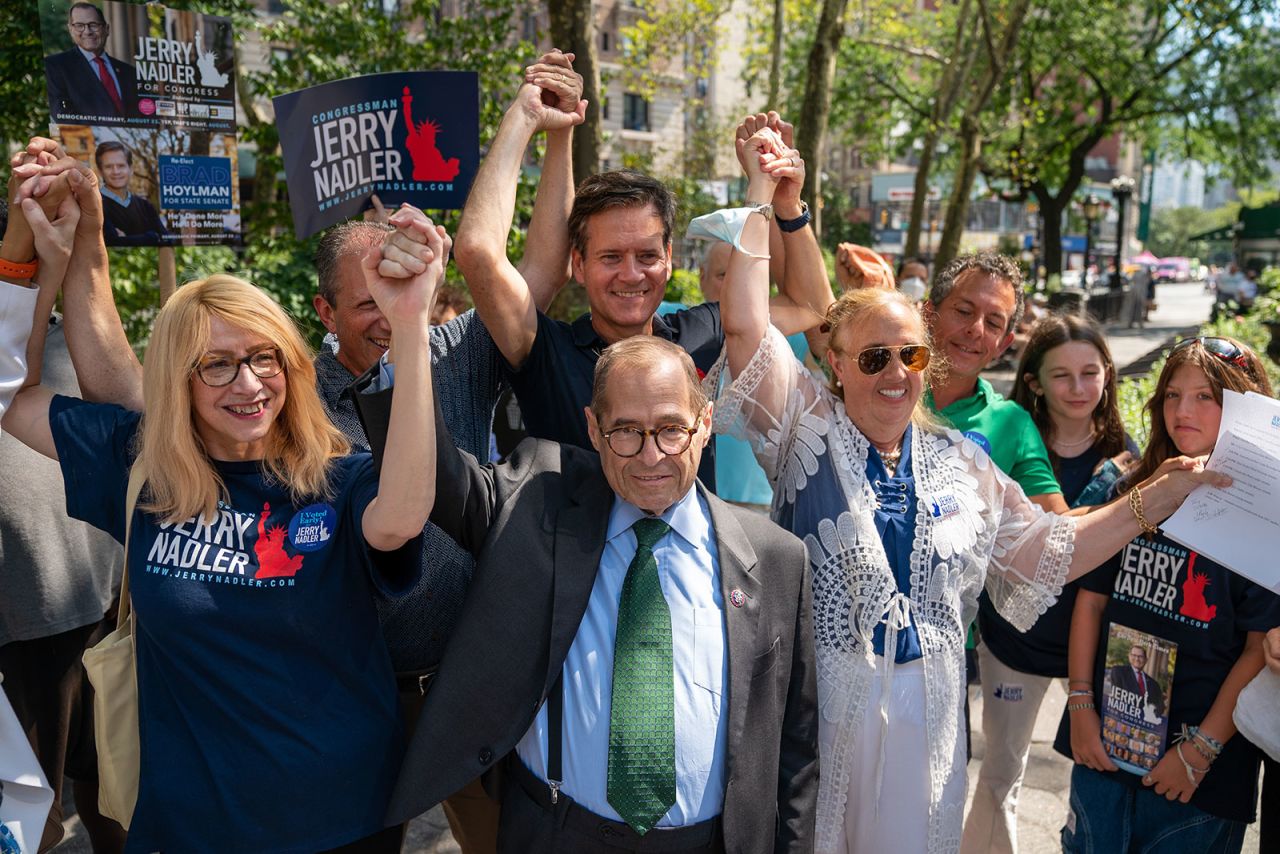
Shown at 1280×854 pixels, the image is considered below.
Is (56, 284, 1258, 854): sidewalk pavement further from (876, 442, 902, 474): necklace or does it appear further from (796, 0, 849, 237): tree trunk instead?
(796, 0, 849, 237): tree trunk

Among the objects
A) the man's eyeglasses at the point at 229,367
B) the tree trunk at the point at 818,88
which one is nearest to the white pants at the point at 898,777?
the man's eyeglasses at the point at 229,367

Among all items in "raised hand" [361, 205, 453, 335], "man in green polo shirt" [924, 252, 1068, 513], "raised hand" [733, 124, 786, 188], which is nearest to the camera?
"raised hand" [361, 205, 453, 335]

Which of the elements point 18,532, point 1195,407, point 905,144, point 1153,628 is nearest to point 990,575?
point 1153,628

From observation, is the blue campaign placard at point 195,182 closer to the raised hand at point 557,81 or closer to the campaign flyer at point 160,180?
the campaign flyer at point 160,180

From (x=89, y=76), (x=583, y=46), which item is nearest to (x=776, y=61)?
(x=583, y=46)

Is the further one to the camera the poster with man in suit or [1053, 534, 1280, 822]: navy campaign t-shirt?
the poster with man in suit

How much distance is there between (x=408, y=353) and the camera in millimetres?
1910

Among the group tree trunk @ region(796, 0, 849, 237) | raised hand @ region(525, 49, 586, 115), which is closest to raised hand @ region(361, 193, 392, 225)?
raised hand @ region(525, 49, 586, 115)

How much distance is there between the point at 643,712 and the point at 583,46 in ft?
16.3

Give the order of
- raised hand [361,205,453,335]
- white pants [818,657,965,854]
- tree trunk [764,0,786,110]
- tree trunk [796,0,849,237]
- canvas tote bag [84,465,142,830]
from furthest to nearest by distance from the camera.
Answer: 1. tree trunk [764,0,786,110]
2. tree trunk [796,0,849,237]
3. white pants [818,657,965,854]
4. canvas tote bag [84,465,142,830]
5. raised hand [361,205,453,335]

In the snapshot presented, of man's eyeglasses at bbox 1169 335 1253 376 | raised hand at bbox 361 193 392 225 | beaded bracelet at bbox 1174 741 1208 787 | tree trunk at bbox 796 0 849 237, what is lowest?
beaded bracelet at bbox 1174 741 1208 787

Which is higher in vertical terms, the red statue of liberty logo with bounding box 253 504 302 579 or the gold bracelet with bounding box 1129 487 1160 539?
the red statue of liberty logo with bounding box 253 504 302 579

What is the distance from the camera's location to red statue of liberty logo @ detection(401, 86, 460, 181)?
3658mm

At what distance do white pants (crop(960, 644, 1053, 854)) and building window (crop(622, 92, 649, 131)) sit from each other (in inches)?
1618
